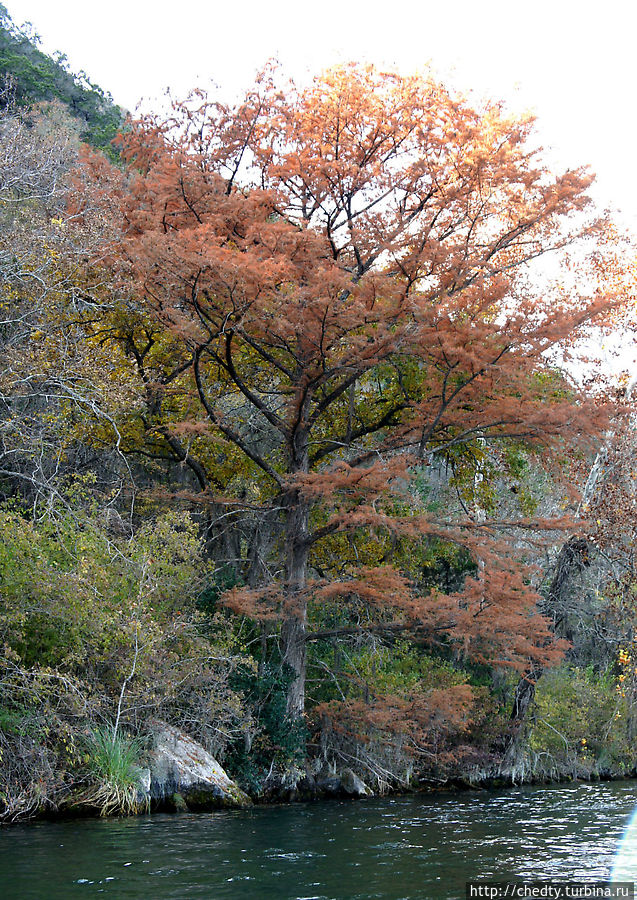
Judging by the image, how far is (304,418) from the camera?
2009 cm

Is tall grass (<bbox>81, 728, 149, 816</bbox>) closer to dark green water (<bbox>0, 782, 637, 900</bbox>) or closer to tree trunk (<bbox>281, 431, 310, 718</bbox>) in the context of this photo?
dark green water (<bbox>0, 782, 637, 900</bbox>)

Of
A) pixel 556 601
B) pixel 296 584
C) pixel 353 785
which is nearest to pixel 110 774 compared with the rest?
pixel 296 584

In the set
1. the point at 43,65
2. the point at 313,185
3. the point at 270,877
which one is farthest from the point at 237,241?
the point at 43,65

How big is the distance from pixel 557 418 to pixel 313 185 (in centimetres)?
705

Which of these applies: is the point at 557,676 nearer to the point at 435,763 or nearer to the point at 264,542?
the point at 435,763

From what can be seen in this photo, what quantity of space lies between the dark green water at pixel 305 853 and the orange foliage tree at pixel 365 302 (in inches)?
163

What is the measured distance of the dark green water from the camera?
837 centimetres

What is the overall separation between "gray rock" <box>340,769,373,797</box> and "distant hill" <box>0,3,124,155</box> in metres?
35.0

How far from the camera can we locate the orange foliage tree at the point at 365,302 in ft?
57.3

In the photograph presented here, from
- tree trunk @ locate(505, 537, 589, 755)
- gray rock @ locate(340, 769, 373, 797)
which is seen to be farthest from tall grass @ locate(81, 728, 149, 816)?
tree trunk @ locate(505, 537, 589, 755)

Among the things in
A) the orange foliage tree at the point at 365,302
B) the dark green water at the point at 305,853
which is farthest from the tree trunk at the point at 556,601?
the dark green water at the point at 305,853

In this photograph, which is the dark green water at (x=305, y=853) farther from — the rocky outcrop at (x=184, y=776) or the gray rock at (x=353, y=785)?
the gray rock at (x=353, y=785)

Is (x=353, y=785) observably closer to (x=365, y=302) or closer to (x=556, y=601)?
(x=556, y=601)

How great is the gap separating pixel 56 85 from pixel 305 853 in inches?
2012
